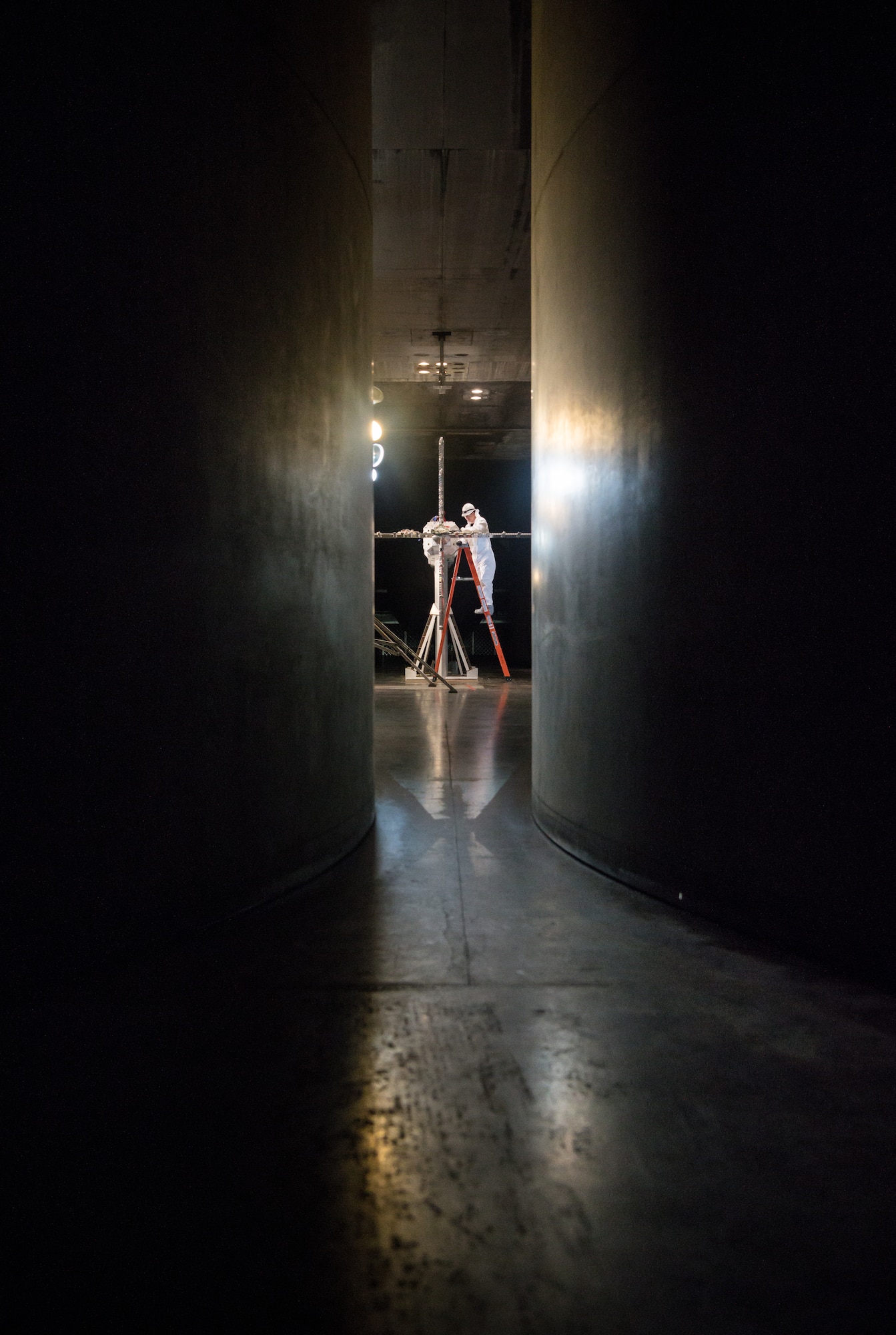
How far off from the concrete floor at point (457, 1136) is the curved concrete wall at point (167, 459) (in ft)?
1.39

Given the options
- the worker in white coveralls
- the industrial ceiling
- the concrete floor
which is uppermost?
the industrial ceiling

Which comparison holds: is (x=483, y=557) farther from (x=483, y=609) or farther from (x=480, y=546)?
(x=483, y=609)

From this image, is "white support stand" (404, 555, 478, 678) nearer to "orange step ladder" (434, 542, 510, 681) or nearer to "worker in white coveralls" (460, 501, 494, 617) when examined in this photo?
"orange step ladder" (434, 542, 510, 681)

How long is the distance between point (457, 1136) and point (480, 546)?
11447mm

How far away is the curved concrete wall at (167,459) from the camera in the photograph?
2072 millimetres

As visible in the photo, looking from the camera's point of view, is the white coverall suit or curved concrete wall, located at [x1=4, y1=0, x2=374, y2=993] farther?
the white coverall suit

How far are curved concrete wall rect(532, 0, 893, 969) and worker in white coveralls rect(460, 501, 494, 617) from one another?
858cm

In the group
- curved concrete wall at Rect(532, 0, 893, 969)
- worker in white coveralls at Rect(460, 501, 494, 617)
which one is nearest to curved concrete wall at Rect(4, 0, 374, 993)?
curved concrete wall at Rect(532, 0, 893, 969)

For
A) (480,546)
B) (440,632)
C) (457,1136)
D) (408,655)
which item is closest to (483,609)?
(480,546)

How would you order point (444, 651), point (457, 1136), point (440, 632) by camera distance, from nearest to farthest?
point (457, 1136), point (440, 632), point (444, 651)

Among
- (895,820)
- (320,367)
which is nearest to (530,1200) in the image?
(895,820)

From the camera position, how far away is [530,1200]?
1.36 metres

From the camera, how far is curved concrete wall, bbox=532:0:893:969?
2178mm

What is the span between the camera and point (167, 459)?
2361 millimetres
